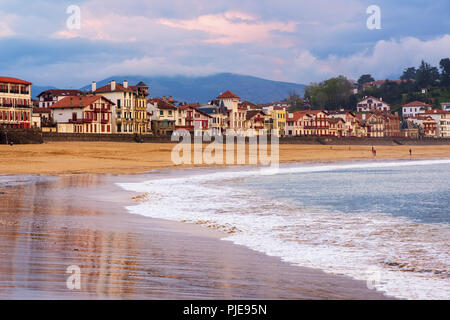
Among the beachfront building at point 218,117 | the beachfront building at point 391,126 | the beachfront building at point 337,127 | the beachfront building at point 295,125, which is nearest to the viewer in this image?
the beachfront building at point 218,117

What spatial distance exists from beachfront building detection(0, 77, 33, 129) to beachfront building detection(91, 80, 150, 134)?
1771 centimetres

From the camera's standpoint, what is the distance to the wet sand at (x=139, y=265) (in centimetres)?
806

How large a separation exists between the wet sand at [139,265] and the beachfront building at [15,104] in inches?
2608

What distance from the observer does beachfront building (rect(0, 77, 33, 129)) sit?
78.2 metres

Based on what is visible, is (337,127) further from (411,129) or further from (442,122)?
(442,122)

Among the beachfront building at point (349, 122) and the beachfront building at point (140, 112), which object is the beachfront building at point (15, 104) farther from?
the beachfront building at point (349, 122)

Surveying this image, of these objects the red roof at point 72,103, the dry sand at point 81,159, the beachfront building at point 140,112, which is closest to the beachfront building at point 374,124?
the beachfront building at point 140,112

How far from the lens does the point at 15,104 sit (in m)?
80.1

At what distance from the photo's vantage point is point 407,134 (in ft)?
570
